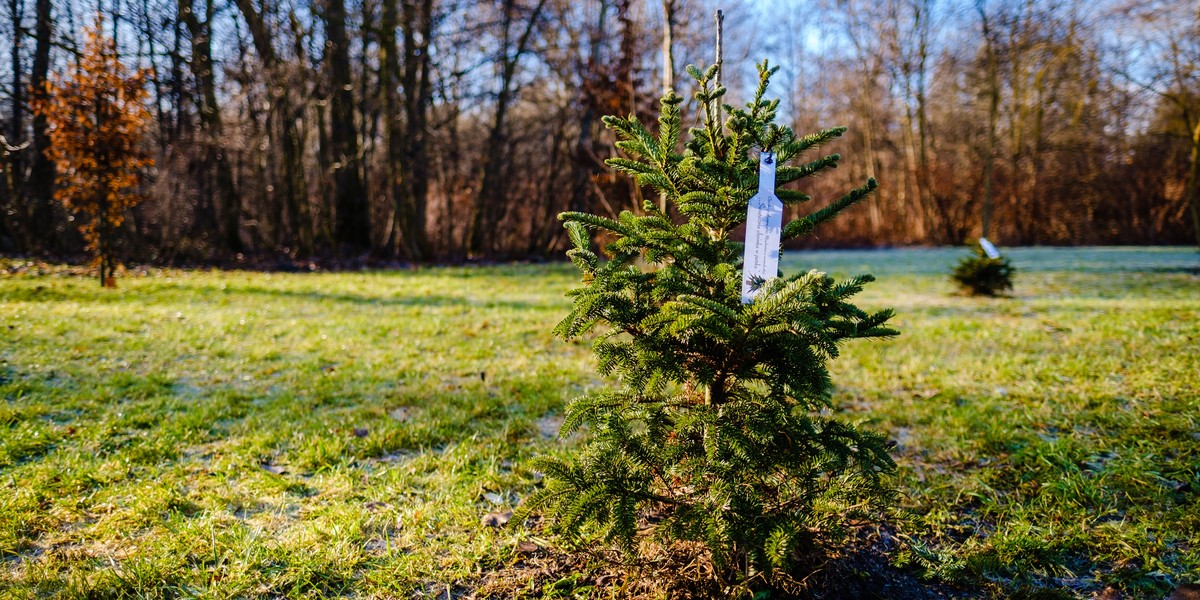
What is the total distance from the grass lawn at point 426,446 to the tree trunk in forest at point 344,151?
335 inches

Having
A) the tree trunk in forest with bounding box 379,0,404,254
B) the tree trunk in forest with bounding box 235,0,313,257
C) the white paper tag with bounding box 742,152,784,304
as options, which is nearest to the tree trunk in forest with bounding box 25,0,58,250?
the tree trunk in forest with bounding box 235,0,313,257

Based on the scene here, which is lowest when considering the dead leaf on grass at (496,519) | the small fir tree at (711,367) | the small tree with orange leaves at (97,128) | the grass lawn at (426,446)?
the dead leaf on grass at (496,519)

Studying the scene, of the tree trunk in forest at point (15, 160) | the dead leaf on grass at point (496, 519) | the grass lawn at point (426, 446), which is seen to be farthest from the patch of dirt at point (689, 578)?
the tree trunk in forest at point (15, 160)

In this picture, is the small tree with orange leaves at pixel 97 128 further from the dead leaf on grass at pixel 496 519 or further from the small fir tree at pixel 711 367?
the small fir tree at pixel 711 367

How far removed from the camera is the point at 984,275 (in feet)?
29.3

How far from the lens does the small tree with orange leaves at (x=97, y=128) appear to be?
8.77 metres

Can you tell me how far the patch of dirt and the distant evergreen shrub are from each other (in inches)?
320

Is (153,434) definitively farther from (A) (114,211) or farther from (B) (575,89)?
(B) (575,89)

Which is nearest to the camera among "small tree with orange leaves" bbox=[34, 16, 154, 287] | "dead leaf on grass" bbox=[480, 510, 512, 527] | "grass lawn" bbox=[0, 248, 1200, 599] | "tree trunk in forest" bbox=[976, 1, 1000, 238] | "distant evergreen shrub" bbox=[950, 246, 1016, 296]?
"grass lawn" bbox=[0, 248, 1200, 599]

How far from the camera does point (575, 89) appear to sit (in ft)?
54.4

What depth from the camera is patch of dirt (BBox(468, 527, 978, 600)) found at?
2082 millimetres

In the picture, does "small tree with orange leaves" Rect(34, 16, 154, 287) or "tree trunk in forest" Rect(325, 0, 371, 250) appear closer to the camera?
"small tree with orange leaves" Rect(34, 16, 154, 287)

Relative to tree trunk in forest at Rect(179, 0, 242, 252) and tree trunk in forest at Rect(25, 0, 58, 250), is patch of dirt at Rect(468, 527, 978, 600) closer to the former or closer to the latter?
tree trunk in forest at Rect(179, 0, 242, 252)

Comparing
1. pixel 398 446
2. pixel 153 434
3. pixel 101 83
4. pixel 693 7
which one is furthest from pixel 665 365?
pixel 693 7
